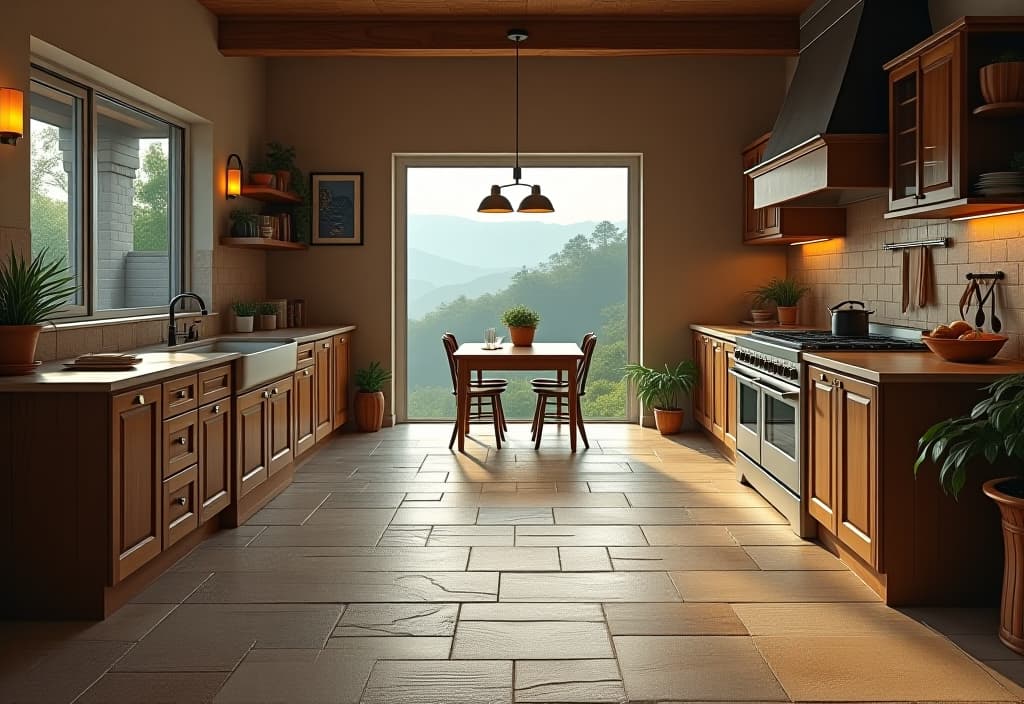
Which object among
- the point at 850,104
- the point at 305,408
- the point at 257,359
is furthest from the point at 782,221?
the point at 257,359

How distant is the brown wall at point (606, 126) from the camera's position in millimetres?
7941

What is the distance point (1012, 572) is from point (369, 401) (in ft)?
18.1

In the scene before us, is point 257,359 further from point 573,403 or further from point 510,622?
point 573,403

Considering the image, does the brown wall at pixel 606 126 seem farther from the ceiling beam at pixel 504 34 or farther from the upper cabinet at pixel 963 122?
the upper cabinet at pixel 963 122

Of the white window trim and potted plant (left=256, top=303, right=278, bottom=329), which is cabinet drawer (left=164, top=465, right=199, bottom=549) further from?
the white window trim

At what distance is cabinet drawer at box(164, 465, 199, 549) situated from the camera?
388 centimetres

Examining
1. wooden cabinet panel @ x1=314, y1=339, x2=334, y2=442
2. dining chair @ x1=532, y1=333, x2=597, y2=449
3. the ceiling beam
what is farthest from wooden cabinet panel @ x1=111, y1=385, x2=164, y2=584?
the ceiling beam

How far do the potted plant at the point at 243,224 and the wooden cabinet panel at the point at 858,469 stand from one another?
14.9 feet

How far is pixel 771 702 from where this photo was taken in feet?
8.86

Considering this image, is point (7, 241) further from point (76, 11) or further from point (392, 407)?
point (392, 407)

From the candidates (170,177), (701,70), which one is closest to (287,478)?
(170,177)

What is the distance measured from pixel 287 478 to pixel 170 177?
227cm

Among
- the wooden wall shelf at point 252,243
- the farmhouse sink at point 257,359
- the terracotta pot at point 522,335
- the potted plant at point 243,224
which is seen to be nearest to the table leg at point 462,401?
the terracotta pot at point 522,335

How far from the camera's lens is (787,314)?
716cm
